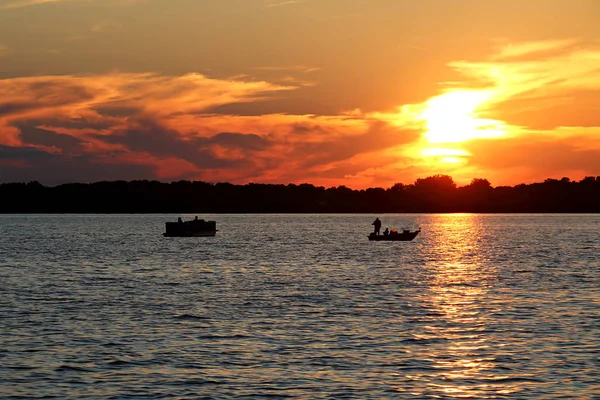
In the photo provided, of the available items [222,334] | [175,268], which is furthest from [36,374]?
[175,268]

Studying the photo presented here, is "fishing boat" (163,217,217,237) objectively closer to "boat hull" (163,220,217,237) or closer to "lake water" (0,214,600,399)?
"boat hull" (163,220,217,237)

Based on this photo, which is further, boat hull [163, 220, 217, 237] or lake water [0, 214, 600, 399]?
boat hull [163, 220, 217, 237]

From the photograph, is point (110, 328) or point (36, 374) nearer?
point (36, 374)

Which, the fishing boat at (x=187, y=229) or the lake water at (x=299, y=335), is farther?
the fishing boat at (x=187, y=229)

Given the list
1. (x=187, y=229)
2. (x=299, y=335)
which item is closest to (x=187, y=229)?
(x=187, y=229)

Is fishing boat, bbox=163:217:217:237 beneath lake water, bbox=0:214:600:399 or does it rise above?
above

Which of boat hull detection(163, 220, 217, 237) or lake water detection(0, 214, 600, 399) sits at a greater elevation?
boat hull detection(163, 220, 217, 237)

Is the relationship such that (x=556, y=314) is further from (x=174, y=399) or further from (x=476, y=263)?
(x=476, y=263)

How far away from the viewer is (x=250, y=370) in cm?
2725

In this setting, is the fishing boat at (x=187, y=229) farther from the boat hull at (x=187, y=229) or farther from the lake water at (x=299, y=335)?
the lake water at (x=299, y=335)

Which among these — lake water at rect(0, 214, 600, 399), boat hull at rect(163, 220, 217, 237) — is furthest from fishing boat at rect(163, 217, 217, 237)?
lake water at rect(0, 214, 600, 399)

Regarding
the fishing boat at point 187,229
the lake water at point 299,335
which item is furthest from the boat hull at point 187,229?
the lake water at point 299,335

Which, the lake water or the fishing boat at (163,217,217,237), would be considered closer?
the lake water

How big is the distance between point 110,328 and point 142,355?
713 cm
